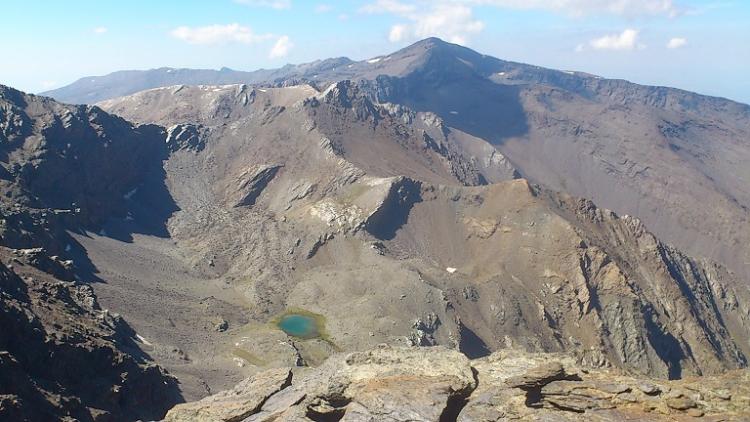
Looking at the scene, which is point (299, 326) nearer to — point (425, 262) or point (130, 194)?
point (425, 262)

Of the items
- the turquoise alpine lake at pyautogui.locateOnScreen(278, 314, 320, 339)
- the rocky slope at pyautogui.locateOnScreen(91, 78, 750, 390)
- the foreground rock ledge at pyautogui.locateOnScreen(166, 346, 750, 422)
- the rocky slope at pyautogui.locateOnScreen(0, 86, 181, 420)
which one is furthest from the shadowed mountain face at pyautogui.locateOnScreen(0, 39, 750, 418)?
the foreground rock ledge at pyautogui.locateOnScreen(166, 346, 750, 422)

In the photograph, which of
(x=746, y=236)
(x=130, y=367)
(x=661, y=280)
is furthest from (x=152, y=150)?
(x=746, y=236)

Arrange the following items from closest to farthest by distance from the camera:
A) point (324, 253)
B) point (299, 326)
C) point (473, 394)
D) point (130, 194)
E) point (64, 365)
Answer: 1. point (473, 394)
2. point (64, 365)
3. point (299, 326)
4. point (324, 253)
5. point (130, 194)

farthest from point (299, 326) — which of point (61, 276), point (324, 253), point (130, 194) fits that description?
point (130, 194)

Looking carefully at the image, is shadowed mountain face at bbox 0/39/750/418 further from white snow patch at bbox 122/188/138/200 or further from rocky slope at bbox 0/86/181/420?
rocky slope at bbox 0/86/181/420

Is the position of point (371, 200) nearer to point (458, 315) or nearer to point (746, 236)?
point (458, 315)

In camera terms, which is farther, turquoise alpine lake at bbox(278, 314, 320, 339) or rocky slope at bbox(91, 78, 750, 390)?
rocky slope at bbox(91, 78, 750, 390)
